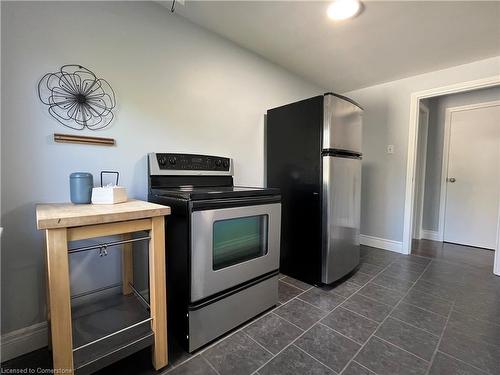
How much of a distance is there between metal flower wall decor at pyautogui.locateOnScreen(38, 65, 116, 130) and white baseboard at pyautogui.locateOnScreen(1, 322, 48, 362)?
1120 mm

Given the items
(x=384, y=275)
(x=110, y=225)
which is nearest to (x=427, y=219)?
(x=384, y=275)

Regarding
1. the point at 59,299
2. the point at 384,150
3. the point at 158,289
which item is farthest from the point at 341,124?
the point at 59,299

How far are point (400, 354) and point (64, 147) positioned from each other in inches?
85.4

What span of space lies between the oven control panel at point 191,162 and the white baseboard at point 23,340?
1103 mm

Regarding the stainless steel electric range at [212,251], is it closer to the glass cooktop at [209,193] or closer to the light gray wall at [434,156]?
the glass cooktop at [209,193]

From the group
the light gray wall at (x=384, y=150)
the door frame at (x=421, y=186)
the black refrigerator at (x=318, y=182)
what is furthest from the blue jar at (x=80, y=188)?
the door frame at (x=421, y=186)

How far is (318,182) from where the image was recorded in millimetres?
1949

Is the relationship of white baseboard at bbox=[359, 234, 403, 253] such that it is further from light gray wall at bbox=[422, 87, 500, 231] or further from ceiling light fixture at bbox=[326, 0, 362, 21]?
ceiling light fixture at bbox=[326, 0, 362, 21]

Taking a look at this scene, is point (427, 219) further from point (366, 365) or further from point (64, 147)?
point (64, 147)

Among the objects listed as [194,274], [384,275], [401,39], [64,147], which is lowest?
[384,275]

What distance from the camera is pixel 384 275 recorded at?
2291 millimetres

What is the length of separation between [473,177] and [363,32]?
276cm

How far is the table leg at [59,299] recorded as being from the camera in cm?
85

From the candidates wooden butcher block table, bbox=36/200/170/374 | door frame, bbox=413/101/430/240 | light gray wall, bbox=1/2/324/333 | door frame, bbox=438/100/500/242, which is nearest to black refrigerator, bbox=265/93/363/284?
light gray wall, bbox=1/2/324/333
